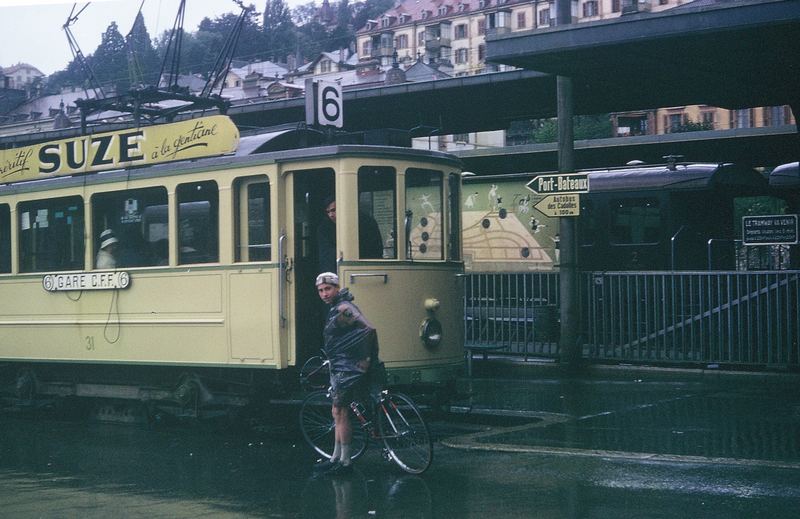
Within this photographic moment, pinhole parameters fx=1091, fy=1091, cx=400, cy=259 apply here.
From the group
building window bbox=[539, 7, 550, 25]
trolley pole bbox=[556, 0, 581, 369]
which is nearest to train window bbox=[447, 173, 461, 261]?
trolley pole bbox=[556, 0, 581, 369]

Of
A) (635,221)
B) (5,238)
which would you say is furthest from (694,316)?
(5,238)

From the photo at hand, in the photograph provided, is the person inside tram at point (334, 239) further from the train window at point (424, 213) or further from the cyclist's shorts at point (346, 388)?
the cyclist's shorts at point (346, 388)

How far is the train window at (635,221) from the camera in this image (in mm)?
21188

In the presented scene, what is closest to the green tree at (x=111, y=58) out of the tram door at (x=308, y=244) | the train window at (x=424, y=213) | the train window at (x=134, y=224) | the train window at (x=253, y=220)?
the train window at (x=134, y=224)

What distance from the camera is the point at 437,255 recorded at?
40.6 feet

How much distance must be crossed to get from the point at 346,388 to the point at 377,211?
2844mm

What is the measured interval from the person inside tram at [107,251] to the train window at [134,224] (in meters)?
0.01

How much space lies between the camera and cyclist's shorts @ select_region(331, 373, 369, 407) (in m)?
9.76

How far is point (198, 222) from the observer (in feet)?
42.3

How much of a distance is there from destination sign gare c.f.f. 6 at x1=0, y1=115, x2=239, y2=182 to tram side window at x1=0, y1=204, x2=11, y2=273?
17.9 inches

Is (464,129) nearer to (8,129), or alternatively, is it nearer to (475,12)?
(8,129)

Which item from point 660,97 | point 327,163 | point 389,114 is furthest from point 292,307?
point 389,114

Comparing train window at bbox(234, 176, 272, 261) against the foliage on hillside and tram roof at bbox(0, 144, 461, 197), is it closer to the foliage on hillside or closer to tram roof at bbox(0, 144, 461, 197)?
tram roof at bbox(0, 144, 461, 197)

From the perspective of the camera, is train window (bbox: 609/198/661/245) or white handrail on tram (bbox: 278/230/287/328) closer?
white handrail on tram (bbox: 278/230/287/328)
